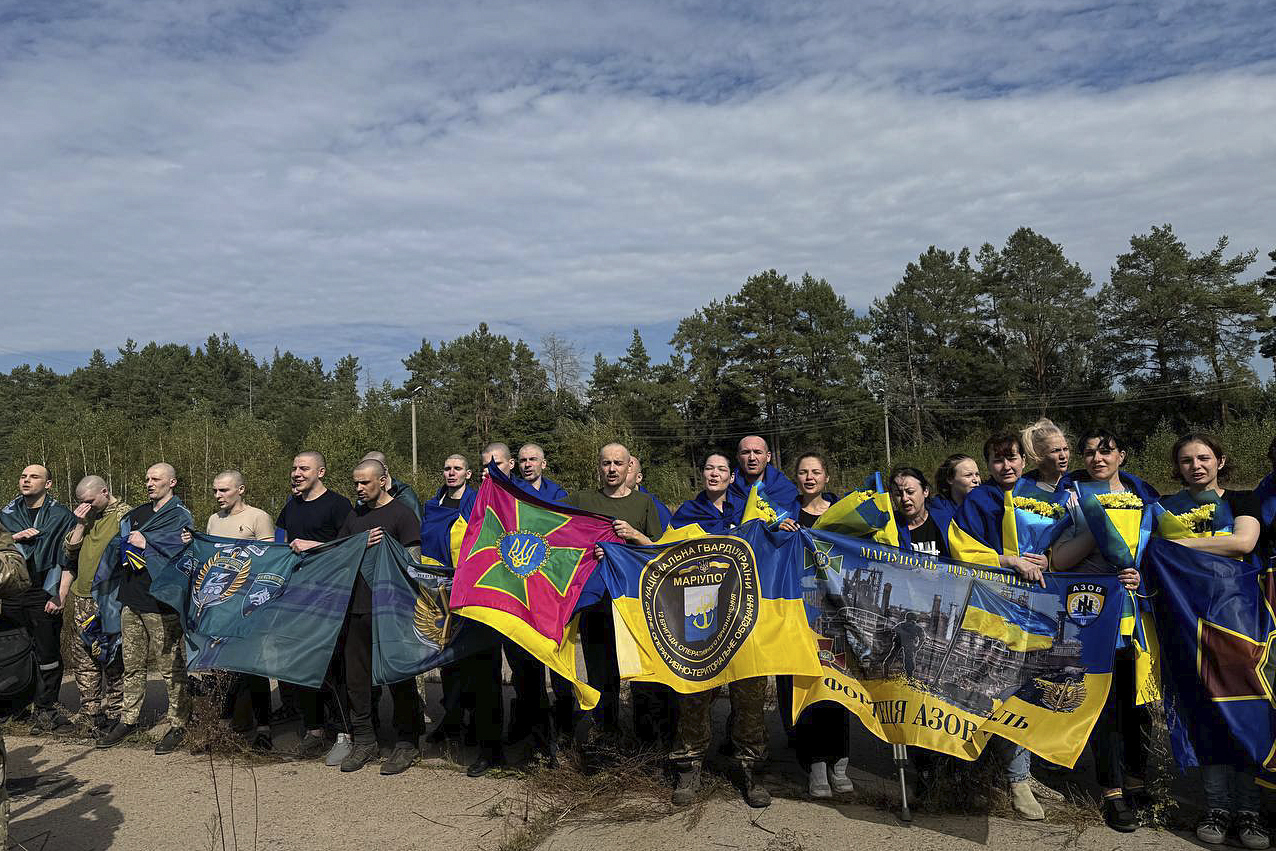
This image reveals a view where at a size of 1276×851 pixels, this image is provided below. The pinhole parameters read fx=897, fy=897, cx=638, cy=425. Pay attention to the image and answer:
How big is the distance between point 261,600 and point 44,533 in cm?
235

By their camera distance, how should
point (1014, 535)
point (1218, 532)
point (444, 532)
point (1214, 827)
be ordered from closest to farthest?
point (1214, 827), point (1218, 532), point (1014, 535), point (444, 532)

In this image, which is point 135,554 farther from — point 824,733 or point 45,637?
point 824,733

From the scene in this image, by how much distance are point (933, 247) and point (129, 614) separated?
5956 centimetres

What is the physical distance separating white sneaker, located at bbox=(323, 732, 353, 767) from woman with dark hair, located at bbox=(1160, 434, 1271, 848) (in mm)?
5482

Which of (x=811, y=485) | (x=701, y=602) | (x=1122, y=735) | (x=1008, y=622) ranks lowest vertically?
(x=1122, y=735)

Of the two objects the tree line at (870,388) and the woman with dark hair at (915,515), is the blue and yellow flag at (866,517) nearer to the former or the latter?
the woman with dark hair at (915,515)

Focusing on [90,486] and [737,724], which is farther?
[90,486]

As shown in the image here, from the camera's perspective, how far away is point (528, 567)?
620 cm

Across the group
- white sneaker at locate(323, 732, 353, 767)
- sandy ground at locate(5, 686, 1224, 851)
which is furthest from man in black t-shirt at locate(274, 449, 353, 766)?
sandy ground at locate(5, 686, 1224, 851)

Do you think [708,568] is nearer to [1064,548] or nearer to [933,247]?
[1064,548]

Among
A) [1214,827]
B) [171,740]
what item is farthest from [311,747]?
[1214,827]

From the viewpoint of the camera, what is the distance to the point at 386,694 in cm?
852

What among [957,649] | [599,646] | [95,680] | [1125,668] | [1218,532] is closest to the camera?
[1218,532]

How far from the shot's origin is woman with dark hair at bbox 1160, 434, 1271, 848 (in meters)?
4.75
